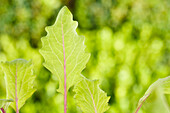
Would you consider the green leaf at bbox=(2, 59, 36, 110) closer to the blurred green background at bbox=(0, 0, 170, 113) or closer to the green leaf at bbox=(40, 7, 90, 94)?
the green leaf at bbox=(40, 7, 90, 94)

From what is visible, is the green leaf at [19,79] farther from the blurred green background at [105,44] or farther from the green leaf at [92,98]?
the blurred green background at [105,44]

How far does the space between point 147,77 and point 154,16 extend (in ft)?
4.59

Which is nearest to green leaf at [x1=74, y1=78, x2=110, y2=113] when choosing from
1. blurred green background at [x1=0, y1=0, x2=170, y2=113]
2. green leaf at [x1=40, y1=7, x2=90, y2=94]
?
green leaf at [x1=40, y1=7, x2=90, y2=94]

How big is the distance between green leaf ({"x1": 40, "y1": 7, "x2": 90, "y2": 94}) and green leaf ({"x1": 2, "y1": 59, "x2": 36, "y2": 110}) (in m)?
0.02

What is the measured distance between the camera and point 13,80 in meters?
0.25

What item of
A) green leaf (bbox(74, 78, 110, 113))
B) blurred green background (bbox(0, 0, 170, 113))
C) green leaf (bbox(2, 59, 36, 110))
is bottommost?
green leaf (bbox(74, 78, 110, 113))

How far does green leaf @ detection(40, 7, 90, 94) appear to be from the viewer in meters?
0.24

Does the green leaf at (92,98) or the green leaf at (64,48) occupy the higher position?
the green leaf at (64,48)

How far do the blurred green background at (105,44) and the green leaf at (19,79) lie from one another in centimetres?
35

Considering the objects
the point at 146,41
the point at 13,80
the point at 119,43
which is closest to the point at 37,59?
the point at 119,43

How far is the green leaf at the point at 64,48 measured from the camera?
0.24 meters

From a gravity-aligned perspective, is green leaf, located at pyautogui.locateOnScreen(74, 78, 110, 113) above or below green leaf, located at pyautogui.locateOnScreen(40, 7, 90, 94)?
below

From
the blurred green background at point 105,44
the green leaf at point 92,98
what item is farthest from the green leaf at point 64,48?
the blurred green background at point 105,44

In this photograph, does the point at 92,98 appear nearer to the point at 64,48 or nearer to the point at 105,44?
the point at 64,48
